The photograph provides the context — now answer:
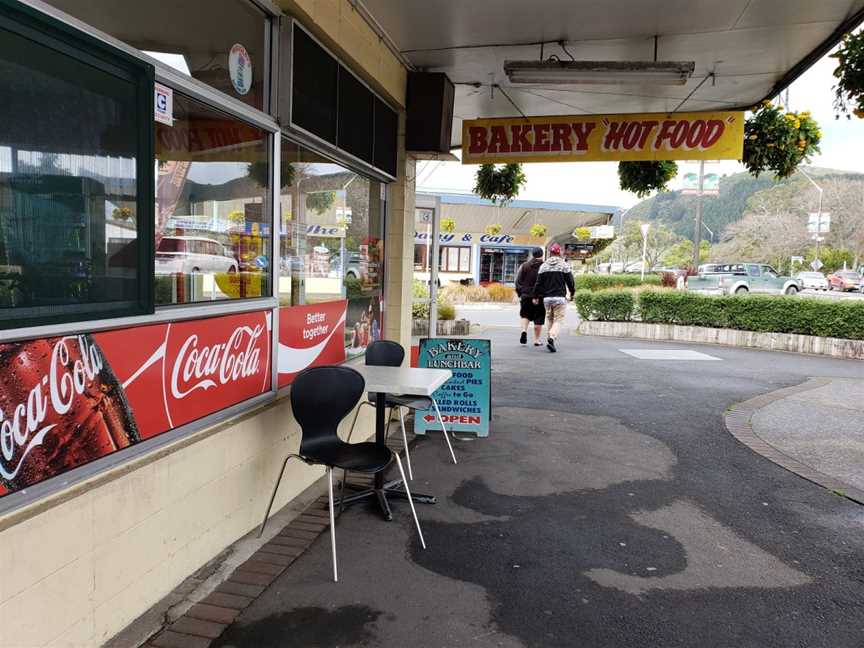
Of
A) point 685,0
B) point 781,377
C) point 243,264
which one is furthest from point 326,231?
point 781,377

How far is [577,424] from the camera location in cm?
650

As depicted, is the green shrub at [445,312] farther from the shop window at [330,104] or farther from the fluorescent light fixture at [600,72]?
the fluorescent light fixture at [600,72]

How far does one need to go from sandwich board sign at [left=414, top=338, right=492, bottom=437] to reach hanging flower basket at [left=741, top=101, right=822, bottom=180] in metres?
3.84

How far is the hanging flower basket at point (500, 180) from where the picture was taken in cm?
913

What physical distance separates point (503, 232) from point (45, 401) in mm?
33981

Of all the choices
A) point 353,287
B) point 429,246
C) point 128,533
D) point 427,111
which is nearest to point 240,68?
point 353,287

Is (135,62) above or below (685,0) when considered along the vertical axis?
below

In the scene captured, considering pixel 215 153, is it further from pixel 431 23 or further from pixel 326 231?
pixel 431 23

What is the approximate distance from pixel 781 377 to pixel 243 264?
848 cm

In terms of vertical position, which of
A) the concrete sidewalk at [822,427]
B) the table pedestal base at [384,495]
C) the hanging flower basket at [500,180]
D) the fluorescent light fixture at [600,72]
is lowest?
the table pedestal base at [384,495]

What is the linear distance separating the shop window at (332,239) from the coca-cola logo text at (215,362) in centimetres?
52

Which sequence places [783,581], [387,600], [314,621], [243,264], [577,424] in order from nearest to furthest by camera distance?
[314,621], [387,600], [783,581], [243,264], [577,424]

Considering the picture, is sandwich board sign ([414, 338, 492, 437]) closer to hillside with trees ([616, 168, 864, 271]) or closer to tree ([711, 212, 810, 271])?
hillside with trees ([616, 168, 864, 271])

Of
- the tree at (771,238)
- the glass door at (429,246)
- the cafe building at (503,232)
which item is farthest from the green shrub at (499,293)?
the tree at (771,238)
